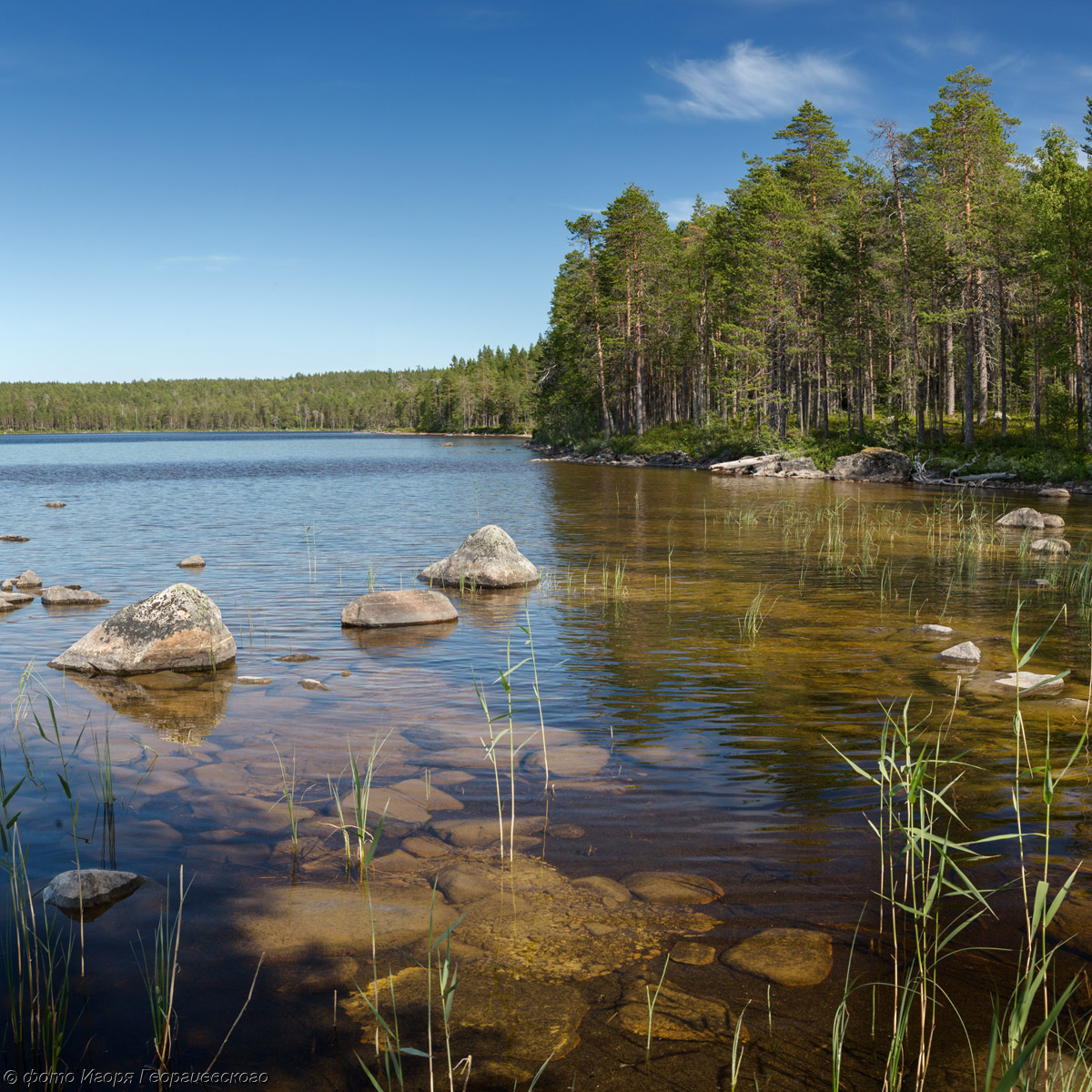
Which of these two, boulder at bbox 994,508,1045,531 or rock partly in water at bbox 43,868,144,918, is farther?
boulder at bbox 994,508,1045,531

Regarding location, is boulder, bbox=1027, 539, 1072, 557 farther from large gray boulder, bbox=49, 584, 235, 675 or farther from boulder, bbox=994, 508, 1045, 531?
large gray boulder, bbox=49, 584, 235, 675

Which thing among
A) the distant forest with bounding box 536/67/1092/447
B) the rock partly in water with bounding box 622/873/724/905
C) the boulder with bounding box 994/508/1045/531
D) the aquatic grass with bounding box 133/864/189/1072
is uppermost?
the distant forest with bounding box 536/67/1092/447

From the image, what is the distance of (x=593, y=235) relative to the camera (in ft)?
196

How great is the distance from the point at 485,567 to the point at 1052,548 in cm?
1106

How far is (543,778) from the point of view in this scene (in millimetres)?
6105

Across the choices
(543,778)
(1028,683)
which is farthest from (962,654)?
(543,778)

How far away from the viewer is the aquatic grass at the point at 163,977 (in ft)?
10.4

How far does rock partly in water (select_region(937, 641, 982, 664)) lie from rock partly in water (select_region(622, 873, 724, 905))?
18.8 ft

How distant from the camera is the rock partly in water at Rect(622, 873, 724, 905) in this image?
440cm

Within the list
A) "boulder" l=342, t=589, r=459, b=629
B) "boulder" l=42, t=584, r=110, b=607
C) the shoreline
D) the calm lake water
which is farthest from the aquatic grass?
the shoreline

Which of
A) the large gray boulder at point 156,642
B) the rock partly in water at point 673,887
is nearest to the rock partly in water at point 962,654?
the rock partly in water at point 673,887

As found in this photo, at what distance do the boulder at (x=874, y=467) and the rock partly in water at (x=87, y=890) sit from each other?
39.2 m

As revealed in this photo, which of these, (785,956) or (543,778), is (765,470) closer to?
(543,778)

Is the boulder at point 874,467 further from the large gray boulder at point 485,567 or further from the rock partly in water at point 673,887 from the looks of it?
the rock partly in water at point 673,887
